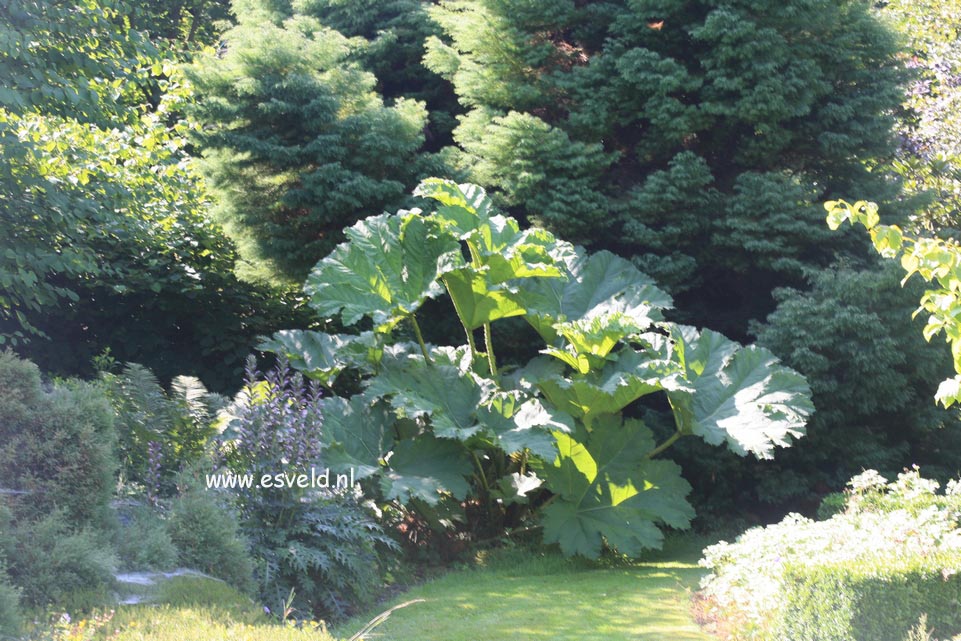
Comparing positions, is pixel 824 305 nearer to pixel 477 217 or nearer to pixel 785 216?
pixel 785 216

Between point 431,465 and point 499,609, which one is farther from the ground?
point 431,465

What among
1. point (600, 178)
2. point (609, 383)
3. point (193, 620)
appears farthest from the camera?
point (600, 178)

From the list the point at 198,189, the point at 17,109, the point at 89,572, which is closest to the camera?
the point at 89,572

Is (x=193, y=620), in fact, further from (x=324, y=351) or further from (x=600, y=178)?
(x=600, y=178)

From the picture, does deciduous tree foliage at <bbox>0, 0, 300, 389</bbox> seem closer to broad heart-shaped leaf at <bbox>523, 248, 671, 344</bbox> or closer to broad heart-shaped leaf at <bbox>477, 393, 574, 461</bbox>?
broad heart-shaped leaf at <bbox>477, 393, 574, 461</bbox>

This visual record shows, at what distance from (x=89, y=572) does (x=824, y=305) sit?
20.9ft

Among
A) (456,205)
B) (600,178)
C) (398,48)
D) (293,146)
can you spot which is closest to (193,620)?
(456,205)

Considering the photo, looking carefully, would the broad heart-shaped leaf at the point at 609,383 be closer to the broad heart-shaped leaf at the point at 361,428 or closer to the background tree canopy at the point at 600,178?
the broad heart-shaped leaf at the point at 361,428

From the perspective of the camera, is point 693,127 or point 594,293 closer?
point 594,293

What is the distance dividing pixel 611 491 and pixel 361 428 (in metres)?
2.04

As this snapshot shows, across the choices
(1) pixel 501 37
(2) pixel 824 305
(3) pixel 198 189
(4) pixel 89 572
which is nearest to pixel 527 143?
(1) pixel 501 37

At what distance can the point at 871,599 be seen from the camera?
4551 millimetres

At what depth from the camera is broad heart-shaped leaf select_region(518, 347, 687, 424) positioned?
701 cm

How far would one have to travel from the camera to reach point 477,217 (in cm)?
752
